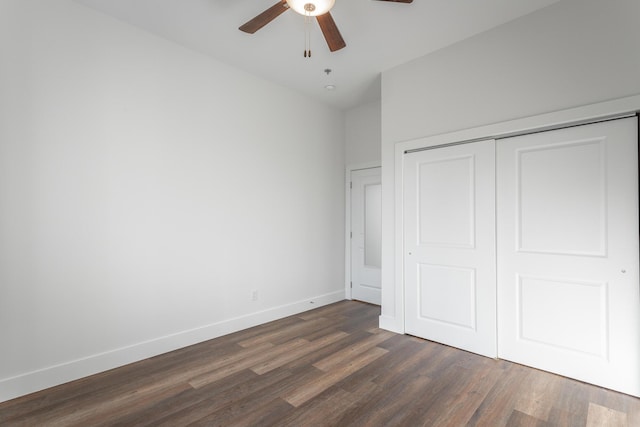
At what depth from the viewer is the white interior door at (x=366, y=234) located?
492 centimetres

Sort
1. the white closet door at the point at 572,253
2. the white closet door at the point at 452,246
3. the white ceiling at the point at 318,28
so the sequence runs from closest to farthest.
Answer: the white closet door at the point at 572,253 < the white ceiling at the point at 318,28 < the white closet door at the point at 452,246

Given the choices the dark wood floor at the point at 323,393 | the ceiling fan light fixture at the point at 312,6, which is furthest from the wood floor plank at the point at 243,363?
the ceiling fan light fixture at the point at 312,6

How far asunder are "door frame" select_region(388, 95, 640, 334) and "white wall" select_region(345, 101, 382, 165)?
1259mm

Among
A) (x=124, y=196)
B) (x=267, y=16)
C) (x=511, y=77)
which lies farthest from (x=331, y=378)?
(x=511, y=77)

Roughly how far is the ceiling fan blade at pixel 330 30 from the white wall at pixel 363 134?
8.17ft

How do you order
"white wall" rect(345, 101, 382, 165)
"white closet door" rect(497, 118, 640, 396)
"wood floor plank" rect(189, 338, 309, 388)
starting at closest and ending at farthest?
"white closet door" rect(497, 118, 640, 396)
"wood floor plank" rect(189, 338, 309, 388)
"white wall" rect(345, 101, 382, 165)

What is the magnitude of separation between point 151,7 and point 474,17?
287 cm

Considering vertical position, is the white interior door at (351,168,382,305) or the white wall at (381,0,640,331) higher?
the white wall at (381,0,640,331)

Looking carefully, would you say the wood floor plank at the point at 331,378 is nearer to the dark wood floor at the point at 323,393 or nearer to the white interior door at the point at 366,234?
the dark wood floor at the point at 323,393

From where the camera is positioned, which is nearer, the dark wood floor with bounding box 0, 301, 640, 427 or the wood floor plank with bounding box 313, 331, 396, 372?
the dark wood floor with bounding box 0, 301, 640, 427

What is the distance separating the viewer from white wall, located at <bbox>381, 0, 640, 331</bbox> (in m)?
2.44

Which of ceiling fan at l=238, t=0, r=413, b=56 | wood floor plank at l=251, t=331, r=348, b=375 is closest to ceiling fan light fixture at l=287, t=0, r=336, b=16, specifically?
ceiling fan at l=238, t=0, r=413, b=56

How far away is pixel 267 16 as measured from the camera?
2.28 m

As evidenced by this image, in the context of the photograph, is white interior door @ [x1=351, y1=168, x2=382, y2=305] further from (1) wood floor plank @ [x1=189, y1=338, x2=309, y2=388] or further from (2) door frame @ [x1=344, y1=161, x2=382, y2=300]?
(1) wood floor plank @ [x1=189, y1=338, x2=309, y2=388]
